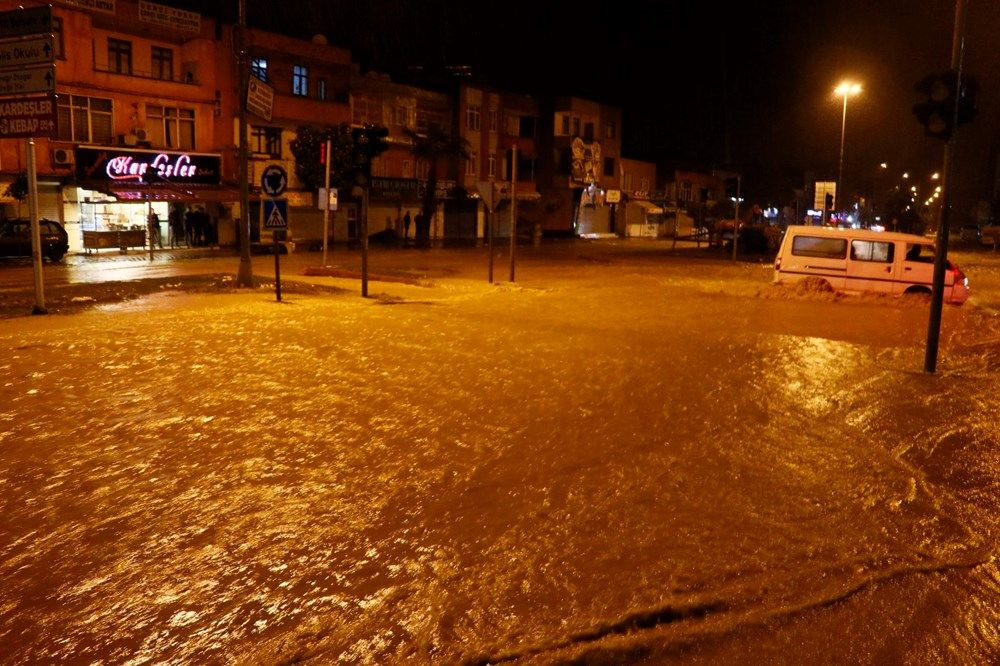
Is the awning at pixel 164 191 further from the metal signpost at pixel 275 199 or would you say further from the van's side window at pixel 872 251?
the van's side window at pixel 872 251

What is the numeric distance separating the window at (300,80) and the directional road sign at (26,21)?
31176 millimetres

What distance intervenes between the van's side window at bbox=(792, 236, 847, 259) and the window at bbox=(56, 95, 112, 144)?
2828 cm

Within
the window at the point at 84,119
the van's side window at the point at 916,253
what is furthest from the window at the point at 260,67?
the van's side window at the point at 916,253

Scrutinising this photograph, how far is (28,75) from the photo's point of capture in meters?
12.9

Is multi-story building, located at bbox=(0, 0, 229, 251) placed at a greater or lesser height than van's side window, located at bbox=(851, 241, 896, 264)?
greater

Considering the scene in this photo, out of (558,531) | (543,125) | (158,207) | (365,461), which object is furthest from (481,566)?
(543,125)

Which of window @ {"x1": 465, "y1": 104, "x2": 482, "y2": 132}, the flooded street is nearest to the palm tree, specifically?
window @ {"x1": 465, "y1": 104, "x2": 482, "y2": 132}

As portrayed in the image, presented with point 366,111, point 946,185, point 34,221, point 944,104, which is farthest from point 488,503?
point 366,111

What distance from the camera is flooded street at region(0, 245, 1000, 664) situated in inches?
160

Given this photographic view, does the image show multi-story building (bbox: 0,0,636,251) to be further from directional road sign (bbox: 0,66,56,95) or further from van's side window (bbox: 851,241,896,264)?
van's side window (bbox: 851,241,896,264)

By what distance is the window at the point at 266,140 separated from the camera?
4172 centimetres

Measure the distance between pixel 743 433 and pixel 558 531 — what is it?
314cm

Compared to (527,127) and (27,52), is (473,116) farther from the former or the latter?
(27,52)

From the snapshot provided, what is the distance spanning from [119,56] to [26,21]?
25.8m
